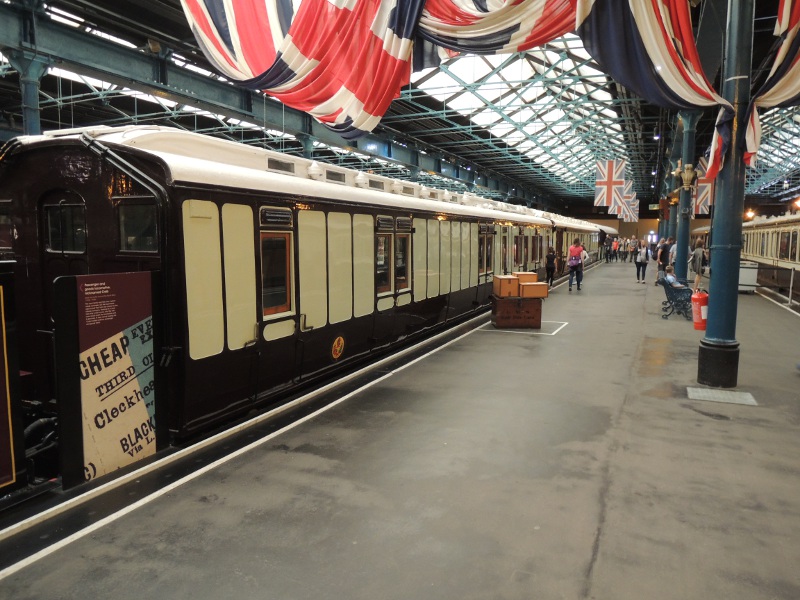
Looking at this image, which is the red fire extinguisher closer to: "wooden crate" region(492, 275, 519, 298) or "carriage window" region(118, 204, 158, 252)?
"wooden crate" region(492, 275, 519, 298)

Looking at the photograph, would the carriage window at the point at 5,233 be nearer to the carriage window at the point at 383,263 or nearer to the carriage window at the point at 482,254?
the carriage window at the point at 383,263

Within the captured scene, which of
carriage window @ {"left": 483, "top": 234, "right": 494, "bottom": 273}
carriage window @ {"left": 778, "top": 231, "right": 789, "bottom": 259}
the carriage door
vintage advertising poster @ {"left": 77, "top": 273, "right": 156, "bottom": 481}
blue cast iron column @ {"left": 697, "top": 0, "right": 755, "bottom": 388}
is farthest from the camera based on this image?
carriage window @ {"left": 778, "top": 231, "right": 789, "bottom": 259}

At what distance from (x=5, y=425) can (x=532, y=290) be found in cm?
1008

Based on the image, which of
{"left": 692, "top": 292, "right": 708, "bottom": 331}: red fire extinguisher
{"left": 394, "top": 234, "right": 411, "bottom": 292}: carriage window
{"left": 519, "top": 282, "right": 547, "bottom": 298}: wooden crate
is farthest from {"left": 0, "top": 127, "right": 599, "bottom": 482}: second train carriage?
{"left": 692, "top": 292, "right": 708, "bottom": 331}: red fire extinguisher

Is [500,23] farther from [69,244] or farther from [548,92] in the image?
[548,92]

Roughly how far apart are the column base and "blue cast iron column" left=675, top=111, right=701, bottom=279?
38.0ft

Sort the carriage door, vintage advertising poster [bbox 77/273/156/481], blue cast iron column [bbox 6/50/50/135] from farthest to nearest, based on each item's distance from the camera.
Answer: blue cast iron column [bbox 6/50/50/135]
the carriage door
vintage advertising poster [bbox 77/273/156/481]

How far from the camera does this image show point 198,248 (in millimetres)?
5293

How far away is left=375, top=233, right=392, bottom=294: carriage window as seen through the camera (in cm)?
→ 903

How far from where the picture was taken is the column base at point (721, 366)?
7684 millimetres

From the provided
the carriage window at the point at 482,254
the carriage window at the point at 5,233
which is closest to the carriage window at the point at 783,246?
the carriage window at the point at 482,254

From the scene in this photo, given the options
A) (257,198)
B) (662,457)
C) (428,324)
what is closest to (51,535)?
(257,198)

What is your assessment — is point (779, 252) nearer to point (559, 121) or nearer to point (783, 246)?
point (783, 246)

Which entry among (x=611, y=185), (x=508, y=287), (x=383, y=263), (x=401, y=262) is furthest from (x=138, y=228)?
(x=611, y=185)
